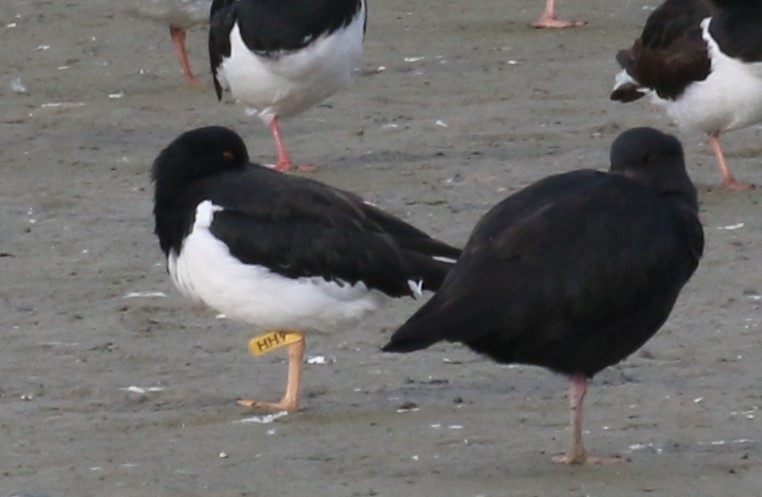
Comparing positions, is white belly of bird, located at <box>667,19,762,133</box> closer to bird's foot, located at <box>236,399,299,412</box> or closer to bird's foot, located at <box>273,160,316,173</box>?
bird's foot, located at <box>273,160,316,173</box>

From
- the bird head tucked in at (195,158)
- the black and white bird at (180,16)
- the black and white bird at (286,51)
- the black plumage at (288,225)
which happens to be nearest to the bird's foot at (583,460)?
the black plumage at (288,225)

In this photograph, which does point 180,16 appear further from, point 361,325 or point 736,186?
point 361,325

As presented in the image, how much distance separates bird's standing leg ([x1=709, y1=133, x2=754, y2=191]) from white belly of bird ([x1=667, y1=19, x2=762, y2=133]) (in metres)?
0.07

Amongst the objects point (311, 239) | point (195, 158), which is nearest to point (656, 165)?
point (311, 239)

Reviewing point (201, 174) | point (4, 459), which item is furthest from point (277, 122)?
point (4, 459)

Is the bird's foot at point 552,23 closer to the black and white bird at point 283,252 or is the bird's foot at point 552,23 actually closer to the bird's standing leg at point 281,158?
the bird's standing leg at point 281,158

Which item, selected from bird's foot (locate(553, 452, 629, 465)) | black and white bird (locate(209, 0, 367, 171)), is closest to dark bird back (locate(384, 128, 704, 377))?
bird's foot (locate(553, 452, 629, 465))

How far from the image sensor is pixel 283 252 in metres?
7.16

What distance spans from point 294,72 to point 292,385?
3989 millimetres

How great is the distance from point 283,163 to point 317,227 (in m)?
3.96

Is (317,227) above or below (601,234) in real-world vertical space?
below

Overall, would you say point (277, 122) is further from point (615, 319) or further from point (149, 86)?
point (615, 319)

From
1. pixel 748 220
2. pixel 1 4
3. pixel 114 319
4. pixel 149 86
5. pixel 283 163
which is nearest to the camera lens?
pixel 114 319

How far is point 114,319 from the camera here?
8.50 meters
